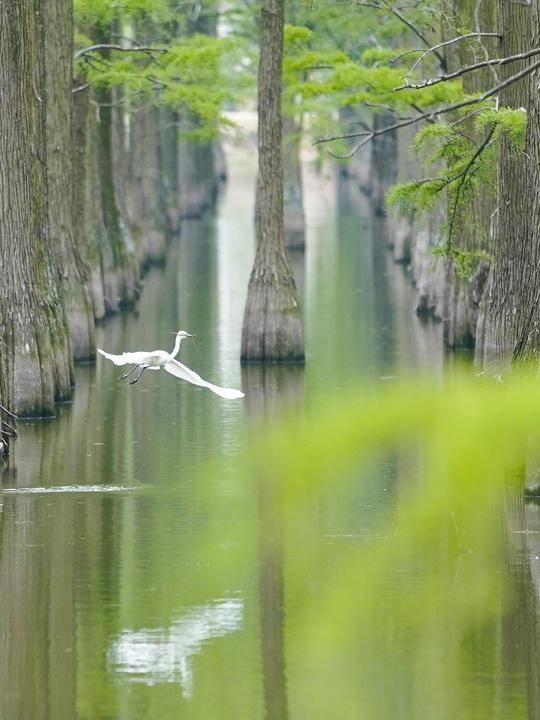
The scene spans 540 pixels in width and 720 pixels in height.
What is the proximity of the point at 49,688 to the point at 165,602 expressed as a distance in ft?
5.75

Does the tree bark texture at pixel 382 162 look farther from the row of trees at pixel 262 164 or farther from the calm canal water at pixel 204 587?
the calm canal water at pixel 204 587

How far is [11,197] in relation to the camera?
19.7 metres

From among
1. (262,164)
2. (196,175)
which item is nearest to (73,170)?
(262,164)

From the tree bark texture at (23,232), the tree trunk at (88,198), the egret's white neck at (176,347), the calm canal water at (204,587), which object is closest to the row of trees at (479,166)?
the calm canal water at (204,587)

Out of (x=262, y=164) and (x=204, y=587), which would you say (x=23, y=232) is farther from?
(x=204, y=587)

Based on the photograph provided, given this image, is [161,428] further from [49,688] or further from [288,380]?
[49,688]

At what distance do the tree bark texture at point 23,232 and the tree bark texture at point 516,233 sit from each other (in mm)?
5258

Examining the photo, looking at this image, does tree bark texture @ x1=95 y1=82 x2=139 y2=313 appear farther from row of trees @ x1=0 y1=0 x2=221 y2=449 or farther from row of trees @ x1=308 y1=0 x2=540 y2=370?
row of trees @ x1=308 y1=0 x2=540 y2=370

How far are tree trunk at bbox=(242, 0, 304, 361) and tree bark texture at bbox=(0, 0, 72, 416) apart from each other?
500cm

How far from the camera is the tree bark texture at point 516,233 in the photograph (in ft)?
46.6

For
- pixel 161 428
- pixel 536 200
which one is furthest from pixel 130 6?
pixel 536 200

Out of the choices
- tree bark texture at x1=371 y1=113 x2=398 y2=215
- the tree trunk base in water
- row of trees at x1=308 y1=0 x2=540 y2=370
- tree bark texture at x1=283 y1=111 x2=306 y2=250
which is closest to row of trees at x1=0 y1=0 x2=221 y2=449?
the tree trunk base in water

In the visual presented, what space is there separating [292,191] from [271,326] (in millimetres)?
24987

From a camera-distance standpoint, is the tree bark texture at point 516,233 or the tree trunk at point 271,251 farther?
the tree trunk at point 271,251
